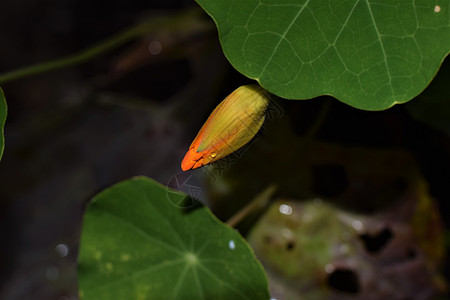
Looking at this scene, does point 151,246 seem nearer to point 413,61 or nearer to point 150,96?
point 413,61

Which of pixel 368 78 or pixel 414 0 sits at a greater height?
pixel 414 0

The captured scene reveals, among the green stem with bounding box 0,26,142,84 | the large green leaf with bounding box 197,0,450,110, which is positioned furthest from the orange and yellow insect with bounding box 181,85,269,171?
the green stem with bounding box 0,26,142,84

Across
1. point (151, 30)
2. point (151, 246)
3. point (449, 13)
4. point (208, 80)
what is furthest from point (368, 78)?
point (151, 30)

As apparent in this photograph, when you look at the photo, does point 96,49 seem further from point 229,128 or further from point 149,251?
point 229,128

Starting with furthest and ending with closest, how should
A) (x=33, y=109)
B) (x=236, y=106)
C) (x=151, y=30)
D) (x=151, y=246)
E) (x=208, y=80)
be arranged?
(x=33, y=109), (x=151, y=30), (x=208, y=80), (x=151, y=246), (x=236, y=106)

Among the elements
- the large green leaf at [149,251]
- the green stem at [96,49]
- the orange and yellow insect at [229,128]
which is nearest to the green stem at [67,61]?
the green stem at [96,49]

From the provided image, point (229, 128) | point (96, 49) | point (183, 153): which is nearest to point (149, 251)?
point (229, 128)

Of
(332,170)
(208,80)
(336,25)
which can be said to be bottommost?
(332,170)
